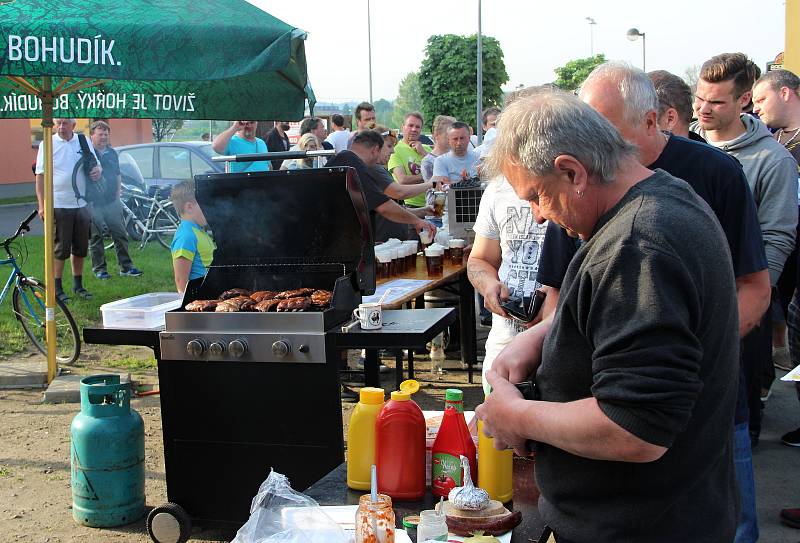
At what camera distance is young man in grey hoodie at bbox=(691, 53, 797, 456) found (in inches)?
155

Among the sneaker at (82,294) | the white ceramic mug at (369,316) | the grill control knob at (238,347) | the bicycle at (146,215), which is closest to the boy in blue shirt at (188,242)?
the grill control knob at (238,347)

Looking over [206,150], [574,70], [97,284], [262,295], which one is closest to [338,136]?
[97,284]

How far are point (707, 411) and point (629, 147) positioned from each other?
559 mm

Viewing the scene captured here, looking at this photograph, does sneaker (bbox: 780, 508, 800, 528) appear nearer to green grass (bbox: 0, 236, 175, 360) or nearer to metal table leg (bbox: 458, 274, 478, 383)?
metal table leg (bbox: 458, 274, 478, 383)

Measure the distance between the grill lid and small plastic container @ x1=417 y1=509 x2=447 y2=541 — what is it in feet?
7.56

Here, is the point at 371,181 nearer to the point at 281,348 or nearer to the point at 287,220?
the point at 287,220

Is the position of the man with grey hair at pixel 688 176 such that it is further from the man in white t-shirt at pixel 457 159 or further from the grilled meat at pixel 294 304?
the man in white t-shirt at pixel 457 159

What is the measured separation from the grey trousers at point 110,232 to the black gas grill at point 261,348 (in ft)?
23.6

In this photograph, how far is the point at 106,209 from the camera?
11.3 meters

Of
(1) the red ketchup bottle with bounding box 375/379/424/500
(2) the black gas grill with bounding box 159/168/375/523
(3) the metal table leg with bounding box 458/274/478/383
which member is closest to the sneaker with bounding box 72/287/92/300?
(3) the metal table leg with bounding box 458/274/478/383

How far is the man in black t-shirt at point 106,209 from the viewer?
11.4 meters

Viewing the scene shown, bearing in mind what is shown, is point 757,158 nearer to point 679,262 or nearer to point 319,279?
point 319,279

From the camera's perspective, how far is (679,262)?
153 centimetres

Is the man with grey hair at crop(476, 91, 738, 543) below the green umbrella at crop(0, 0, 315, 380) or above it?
below
